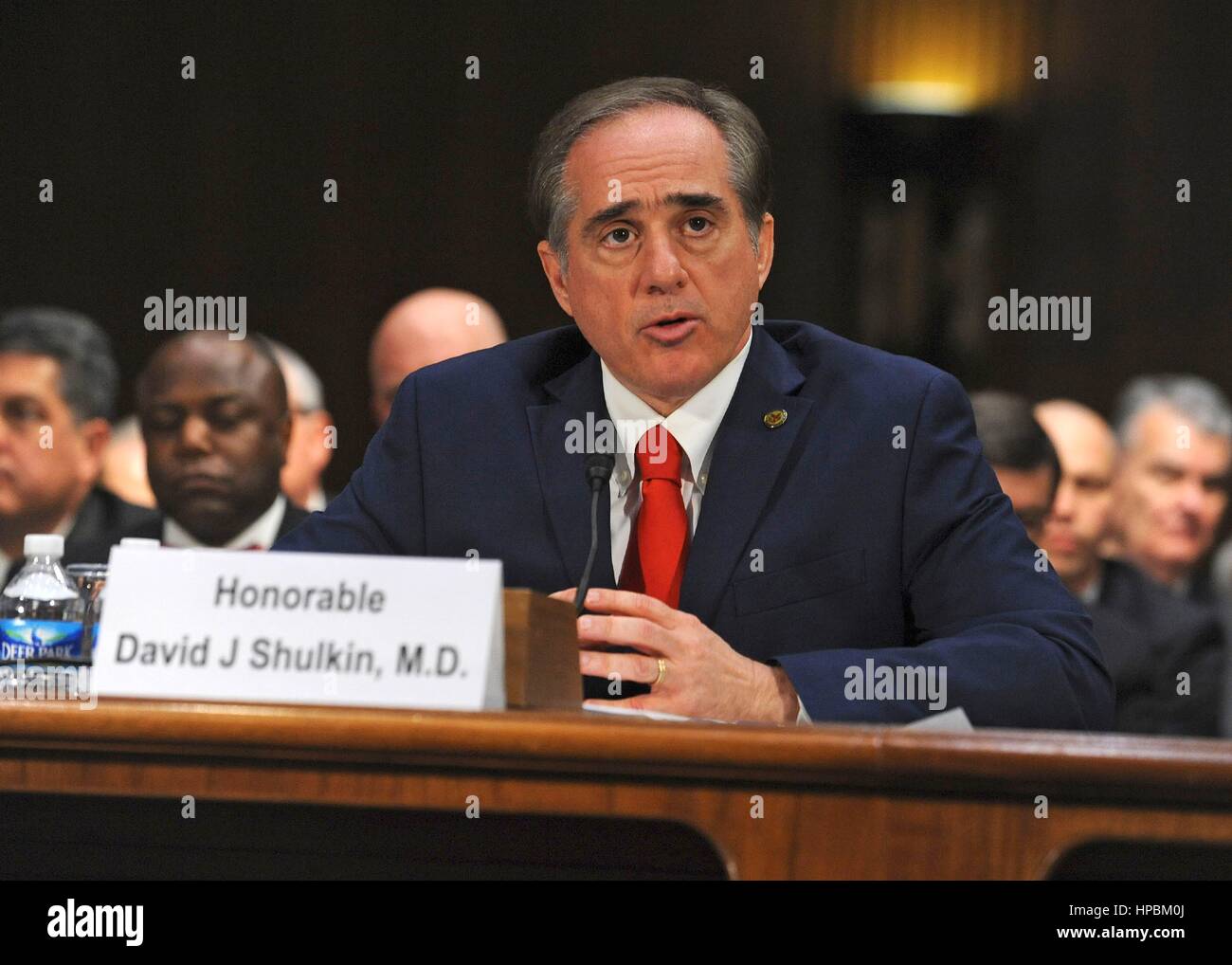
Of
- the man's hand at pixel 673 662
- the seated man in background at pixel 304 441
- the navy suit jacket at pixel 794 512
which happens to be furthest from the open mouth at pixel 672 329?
the seated man in background at pixel 304 441

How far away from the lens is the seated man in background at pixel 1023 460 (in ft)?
12.5

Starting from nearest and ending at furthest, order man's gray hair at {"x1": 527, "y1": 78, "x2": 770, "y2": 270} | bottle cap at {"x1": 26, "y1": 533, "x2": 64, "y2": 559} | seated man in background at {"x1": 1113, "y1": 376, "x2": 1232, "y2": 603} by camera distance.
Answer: bottle cap at {"x1": 26, "y1": 533, "x2": 64, "y2": 559}
man's gray hair at {"x1": 527, "y1": 78, "x2": 770, "y2": 270}
seated man in background at {"x1": 1113, "y1": 376, "x2": 1232, "y2": 603}

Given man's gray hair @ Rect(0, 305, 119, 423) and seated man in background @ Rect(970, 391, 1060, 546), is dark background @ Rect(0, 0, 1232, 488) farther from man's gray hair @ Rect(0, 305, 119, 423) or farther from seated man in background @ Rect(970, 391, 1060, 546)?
seated man in background @ Rect(970, 391, 1060, 546)

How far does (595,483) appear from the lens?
5.64 feet

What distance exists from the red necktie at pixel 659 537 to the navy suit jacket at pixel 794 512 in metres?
0.02

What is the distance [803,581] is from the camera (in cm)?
194

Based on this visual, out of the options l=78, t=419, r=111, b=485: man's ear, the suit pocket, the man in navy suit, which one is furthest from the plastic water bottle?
l=78, t=419, r=111, b=485: man's ear

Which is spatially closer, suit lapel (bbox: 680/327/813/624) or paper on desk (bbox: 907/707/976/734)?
paper on desk (bbox: 907/707/976/734)

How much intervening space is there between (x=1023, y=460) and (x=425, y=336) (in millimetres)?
1592

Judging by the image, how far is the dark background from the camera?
Result: 18.0ft

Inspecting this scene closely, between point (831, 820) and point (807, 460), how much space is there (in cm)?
95

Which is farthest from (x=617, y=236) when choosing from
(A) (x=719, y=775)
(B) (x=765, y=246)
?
(A) (x=719, y=775)

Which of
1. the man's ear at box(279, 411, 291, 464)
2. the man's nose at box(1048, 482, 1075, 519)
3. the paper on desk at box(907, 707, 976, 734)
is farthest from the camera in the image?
the man's nose at box(1048, 482, 1075, 519)
